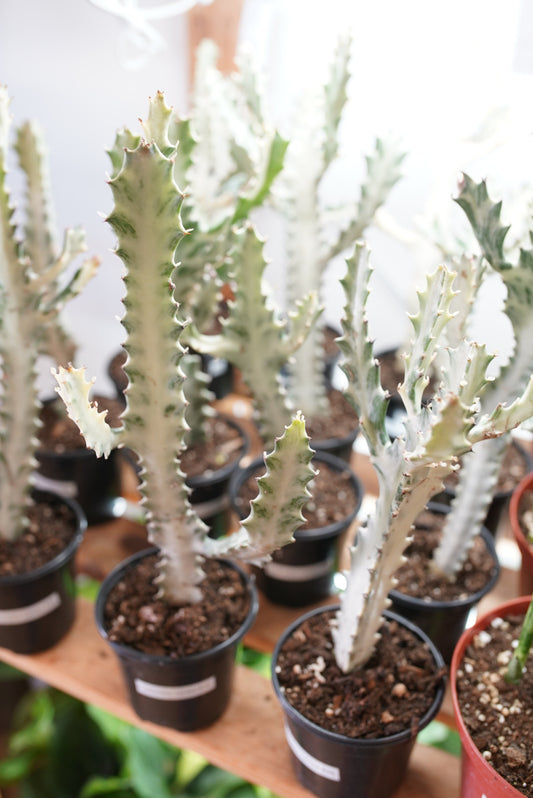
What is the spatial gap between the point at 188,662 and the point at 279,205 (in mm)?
767

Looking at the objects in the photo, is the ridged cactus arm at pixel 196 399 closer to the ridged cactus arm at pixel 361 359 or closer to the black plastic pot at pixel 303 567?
the black plastic pot at pixel 303 567

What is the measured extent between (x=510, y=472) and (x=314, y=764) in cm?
66

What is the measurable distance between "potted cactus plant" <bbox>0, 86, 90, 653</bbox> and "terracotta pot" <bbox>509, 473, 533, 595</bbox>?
65 centimetres

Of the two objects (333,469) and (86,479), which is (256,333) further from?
(86,479)

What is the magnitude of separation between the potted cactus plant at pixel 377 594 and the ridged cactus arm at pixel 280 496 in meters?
0.09

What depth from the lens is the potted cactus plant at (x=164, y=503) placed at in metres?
0.67

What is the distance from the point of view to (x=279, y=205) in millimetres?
1298

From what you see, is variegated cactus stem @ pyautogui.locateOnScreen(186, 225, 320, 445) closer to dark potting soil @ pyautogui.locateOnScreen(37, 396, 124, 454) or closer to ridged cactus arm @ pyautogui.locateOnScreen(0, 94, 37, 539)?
ridged cactus arm @ pyautogui.locateOnScreen(0, 94, 37, 539)

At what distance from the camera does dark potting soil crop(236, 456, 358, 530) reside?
120cm

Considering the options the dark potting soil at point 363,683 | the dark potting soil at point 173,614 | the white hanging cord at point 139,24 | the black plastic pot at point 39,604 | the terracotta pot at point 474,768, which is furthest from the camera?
the white hanging cord at point 139,24

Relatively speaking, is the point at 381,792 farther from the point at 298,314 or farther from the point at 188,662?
the point at 298,314

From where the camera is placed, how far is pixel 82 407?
2.34ft

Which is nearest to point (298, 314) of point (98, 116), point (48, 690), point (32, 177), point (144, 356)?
point (144, 356)

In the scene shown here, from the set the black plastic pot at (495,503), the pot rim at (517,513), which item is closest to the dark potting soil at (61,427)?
the black plastic pot at (495,503)
